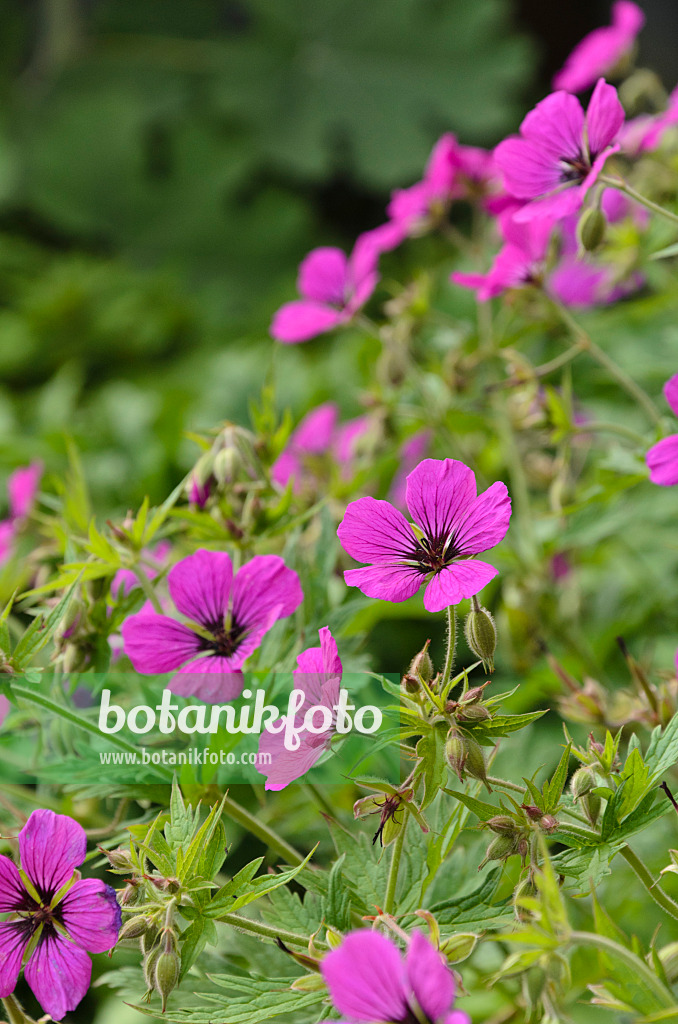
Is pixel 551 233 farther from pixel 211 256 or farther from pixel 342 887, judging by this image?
pixel 211 256

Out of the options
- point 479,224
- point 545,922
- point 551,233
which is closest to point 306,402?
point 479,224

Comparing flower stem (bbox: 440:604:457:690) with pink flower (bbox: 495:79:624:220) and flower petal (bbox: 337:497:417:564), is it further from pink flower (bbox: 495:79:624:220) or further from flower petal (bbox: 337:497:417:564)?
pink flower (bbox: 495:79:624:220)

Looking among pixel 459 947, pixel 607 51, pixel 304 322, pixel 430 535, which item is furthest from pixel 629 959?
pixel 607 51

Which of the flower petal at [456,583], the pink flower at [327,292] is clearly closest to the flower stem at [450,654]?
the flower petal at [456,583]

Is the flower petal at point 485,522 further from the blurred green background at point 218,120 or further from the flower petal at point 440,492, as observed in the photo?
the blurred green background at point 218,120

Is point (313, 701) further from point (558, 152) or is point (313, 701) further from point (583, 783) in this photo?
point (558, 152)
